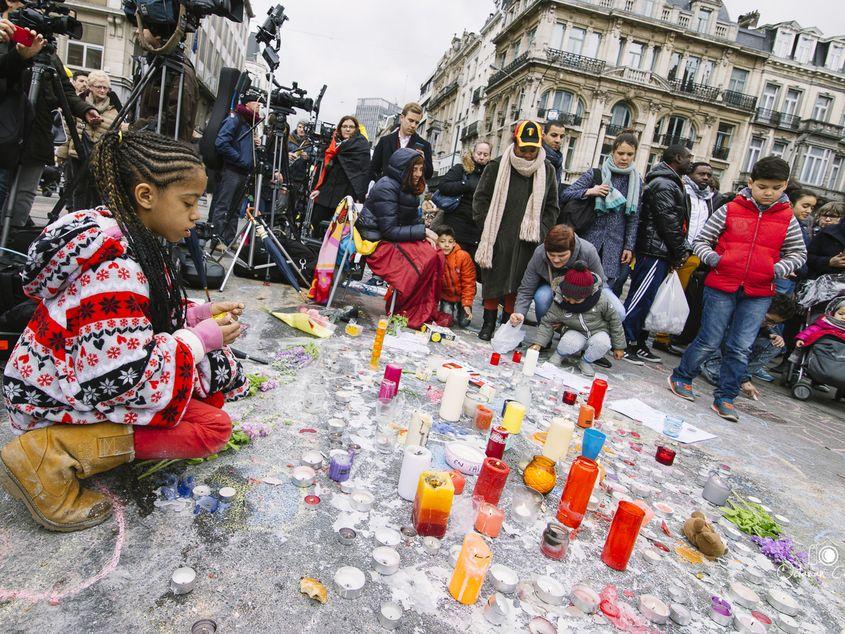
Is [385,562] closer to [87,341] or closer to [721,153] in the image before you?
[87,341]

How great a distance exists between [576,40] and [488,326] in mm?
28015

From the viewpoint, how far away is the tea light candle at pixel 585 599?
1.46m

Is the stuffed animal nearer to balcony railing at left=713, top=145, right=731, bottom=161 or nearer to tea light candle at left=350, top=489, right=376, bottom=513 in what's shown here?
tea light candle at left=350, top=489, right=376, bottom=513

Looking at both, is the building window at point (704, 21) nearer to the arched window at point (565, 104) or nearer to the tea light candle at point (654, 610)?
the arched window at point (565, 104)


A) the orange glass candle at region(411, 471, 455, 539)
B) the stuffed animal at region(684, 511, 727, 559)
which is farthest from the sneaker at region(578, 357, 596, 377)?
the orange glass candle at region(411, 471, 455, 539)

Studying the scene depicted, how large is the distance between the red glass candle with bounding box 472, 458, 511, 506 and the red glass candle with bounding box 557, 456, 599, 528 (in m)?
0.27

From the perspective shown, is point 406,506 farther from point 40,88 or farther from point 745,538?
point 40,88

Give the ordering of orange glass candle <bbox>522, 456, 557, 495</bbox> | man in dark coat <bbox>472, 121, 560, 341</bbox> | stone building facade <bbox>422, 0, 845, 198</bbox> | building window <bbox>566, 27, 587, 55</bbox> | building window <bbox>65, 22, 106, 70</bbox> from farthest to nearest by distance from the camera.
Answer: building window <bbox>566, 27, 587, 55</bbox> < stone building facade <bbox>422, 0, 845, 198</bbox> < building window <bbox>65, 22, 106, 70</bbox> < man in dark coat <bbox>472, 121, 560, 341</bbox> < orange glass candle <bbox>522, 456, 557, 495</bbox>

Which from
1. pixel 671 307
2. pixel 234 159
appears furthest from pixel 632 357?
pixel 234 159

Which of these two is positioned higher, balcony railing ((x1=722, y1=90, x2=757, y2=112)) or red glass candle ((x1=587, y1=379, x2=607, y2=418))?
balcony railing ((x1=722, y1=90, x2=757, y2=112))

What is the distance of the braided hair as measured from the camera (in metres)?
1.41

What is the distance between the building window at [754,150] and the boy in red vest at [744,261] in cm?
3237

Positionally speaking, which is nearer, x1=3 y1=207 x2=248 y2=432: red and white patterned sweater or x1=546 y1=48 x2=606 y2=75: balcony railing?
x1=3 y1=207 x2=248 y2=432: red and white patterned sweater

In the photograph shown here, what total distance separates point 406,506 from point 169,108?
3.03m
